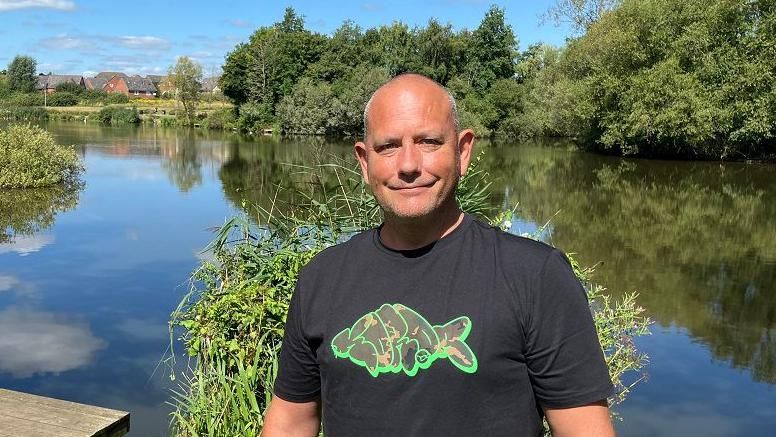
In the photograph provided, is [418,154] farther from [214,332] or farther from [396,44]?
[396,44]

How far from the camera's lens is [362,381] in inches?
60.1

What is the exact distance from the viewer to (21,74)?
84.1 meters

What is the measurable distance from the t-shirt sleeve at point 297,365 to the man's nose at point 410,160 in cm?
42

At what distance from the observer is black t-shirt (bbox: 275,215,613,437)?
1.41 metres

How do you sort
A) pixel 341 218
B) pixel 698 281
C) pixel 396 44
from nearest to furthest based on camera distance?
1. pixel 341 218
2. pixel 698 281
3. pixel 396 44

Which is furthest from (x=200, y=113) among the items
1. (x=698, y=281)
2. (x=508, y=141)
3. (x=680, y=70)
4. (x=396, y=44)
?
(x=698, y=281)

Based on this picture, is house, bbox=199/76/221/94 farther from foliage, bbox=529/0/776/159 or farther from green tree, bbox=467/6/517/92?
foliage, bbox=529/0/776/159

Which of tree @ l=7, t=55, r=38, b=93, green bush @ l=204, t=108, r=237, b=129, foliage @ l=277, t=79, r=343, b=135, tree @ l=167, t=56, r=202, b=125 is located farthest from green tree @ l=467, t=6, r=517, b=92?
tree @ l=7, t=55, r=38, b=93

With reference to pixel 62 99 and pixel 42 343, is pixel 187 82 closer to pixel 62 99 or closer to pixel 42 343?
pixel 62 99

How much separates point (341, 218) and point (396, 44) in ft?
174

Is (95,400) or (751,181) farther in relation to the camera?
(751,181)

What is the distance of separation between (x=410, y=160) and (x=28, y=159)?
2050 cm

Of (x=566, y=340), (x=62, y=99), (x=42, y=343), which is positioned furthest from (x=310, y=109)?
(x=566, y=340)

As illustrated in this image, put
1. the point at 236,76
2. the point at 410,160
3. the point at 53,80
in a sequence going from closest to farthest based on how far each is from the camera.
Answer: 1. the point at 410,160
2. the point at 236,76
3. the point at 53,80
